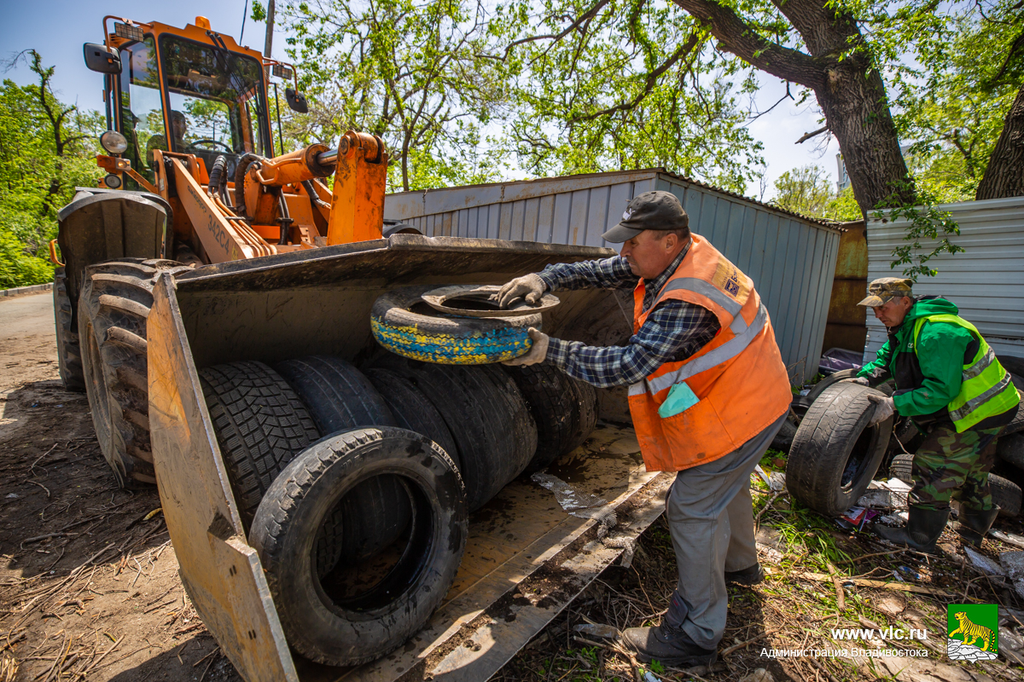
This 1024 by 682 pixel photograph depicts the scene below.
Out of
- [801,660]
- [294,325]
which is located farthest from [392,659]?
[801,660]

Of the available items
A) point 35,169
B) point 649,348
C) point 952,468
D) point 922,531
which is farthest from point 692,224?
point 35,169

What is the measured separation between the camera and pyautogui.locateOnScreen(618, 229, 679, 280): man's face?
2.22 m

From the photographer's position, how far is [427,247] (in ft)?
7.09

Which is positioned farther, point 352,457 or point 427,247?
point 427,247

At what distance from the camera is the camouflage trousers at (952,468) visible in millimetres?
3285

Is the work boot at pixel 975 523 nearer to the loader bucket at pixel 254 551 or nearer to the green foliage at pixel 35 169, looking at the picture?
the loader bucket at pixel 254 551

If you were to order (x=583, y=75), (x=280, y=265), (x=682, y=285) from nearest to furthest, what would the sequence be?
(x=280, y=265) → (x=682, y=285) → (x=583, y=75)

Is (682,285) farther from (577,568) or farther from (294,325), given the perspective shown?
(294,325)

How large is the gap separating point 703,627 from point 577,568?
60 centimetres

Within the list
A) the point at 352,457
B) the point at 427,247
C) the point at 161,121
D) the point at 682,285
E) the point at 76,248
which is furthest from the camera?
the point at 161,121

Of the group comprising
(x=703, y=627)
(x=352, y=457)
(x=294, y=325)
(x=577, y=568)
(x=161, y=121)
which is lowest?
(x=703, y=627)

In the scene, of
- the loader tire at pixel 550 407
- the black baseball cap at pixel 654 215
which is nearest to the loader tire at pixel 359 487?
the loader tire at pixel 550 407

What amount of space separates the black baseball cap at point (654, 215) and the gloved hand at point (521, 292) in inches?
18.3

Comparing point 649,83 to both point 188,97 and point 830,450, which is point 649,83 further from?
point 830,450
